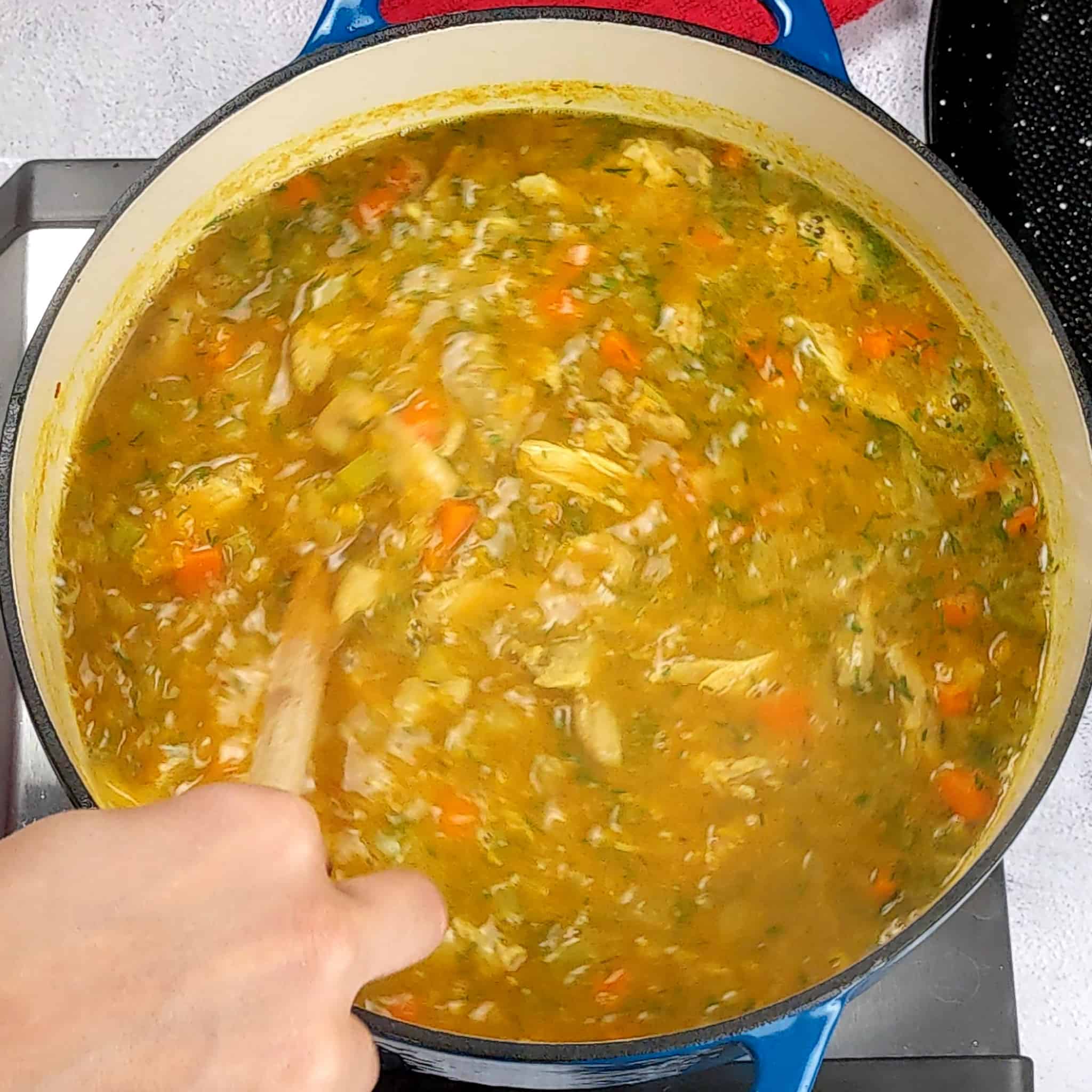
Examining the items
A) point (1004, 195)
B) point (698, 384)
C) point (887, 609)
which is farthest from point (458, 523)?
point (1004, 195)

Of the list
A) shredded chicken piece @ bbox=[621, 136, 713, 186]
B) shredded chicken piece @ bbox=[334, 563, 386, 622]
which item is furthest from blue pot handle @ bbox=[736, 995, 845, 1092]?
shredded chicken piece @ bbox=[621, 136, 713, 186]

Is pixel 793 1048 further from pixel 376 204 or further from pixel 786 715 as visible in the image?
pixel 376 204

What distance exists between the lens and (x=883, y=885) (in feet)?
2.82

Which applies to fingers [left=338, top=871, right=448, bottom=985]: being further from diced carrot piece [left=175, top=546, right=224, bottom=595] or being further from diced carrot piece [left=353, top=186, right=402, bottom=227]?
diced carrot piece [left=353, top=186, right=402, bottom=227]

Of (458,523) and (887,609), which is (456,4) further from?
(887,609)

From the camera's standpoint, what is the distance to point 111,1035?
514 mm

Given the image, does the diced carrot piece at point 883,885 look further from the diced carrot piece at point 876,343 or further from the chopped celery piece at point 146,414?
the chopped celery piece at point 146,414

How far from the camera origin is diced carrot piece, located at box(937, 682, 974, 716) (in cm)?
90

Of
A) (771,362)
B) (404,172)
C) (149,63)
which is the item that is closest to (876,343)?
(771,362)

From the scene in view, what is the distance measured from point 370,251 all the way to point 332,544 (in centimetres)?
24

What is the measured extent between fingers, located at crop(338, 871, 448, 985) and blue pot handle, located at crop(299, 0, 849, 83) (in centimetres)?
58

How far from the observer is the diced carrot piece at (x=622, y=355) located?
1002mm

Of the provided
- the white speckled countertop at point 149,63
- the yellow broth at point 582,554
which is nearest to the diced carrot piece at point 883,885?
the yellow broth at point 582,554

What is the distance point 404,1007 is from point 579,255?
0.60 meters
